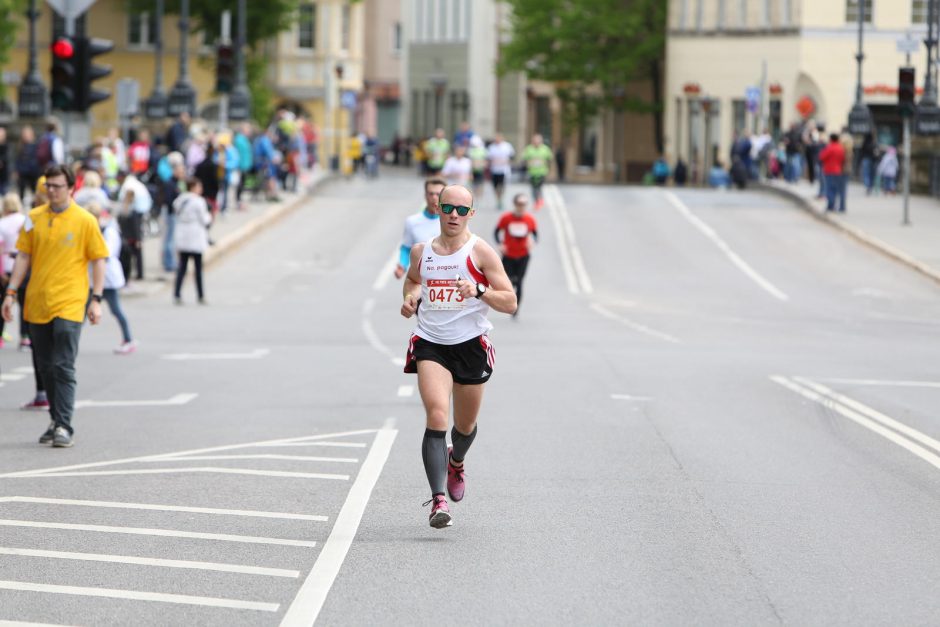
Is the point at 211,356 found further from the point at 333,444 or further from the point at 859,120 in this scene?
the point at 859,120

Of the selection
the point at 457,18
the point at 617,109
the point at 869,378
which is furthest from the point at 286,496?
the point at 457,18

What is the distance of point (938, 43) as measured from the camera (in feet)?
142

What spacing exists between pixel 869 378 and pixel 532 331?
656cm

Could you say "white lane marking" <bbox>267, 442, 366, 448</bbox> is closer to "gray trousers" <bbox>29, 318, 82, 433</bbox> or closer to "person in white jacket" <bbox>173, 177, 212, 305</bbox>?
"gray trousers" <bbox>29, 318, 82, 433</bbox>

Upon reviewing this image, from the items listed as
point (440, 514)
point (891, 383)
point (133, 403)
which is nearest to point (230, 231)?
point (891, 383)

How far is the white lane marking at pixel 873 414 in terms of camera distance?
13586mm

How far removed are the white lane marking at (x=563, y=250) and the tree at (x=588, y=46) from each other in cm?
2937

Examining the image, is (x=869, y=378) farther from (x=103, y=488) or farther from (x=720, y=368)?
(x=103, y=488)

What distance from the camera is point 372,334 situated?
77.8 feet

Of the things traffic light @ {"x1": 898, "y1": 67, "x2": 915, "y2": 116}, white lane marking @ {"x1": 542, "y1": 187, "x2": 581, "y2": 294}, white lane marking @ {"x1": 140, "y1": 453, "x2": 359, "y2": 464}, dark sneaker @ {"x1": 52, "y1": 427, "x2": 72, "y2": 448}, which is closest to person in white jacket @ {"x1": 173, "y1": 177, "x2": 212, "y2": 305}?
white lane marking @ {"x1": 542, "y1": 187, "x2": 581, "y2": 294}

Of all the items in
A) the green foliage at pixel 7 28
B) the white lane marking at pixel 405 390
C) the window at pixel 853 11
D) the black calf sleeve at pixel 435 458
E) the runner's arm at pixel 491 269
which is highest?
the window at pixel 853 11

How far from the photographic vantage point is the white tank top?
9789 mm

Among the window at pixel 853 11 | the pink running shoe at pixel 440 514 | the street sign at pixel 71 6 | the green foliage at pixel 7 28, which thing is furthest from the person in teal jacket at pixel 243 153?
the window at pixel 853 11

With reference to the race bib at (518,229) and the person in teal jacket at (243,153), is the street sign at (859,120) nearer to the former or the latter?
the person in teal jacket at (243,153)
